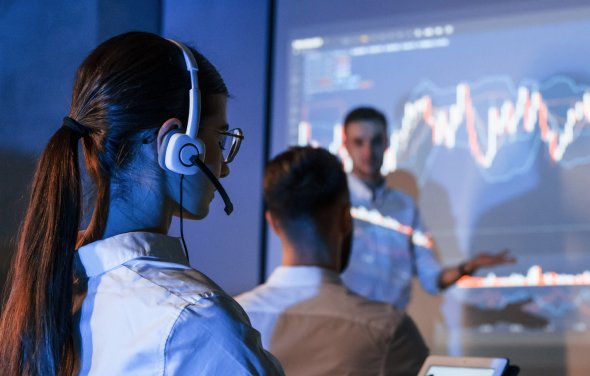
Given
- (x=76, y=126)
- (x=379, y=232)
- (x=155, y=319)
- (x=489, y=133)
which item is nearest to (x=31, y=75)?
(x=379, y=232)

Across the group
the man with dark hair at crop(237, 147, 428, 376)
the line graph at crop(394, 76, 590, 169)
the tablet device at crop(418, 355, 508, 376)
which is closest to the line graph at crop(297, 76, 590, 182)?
the line graph at crop(394, 76, 590, 169)

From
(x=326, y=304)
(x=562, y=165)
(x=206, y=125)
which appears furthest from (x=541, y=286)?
(x=206, y=125)

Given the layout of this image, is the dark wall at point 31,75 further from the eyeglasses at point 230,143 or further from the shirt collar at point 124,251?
the shirt collar at point 124,251

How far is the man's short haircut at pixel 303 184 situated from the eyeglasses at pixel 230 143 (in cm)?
86

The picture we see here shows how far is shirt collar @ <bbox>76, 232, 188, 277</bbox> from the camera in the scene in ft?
3.53

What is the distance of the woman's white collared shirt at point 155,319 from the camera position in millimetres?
971

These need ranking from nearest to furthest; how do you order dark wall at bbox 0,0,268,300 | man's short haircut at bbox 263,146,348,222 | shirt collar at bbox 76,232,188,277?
1. shirt collar at bbox 76,232,188,277
2. man's short haircut at bbox 263,146,348,222
3. dark wall at bbox 0,0,268,300

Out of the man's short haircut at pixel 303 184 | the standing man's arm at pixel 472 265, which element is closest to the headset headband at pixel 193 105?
the man's short haircut at pixel 303 184

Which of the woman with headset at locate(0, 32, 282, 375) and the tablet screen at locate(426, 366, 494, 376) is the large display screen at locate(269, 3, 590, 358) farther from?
the woman with headset at locate(0, 32, 282, 375)

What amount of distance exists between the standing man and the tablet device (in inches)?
84.9

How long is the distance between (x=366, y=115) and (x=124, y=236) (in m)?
2.83

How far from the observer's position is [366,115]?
385 centimetres

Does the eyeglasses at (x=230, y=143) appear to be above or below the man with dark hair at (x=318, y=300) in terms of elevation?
above

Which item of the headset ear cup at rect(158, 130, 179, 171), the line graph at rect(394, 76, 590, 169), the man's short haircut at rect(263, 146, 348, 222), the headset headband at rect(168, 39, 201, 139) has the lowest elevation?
the man's short haircut at rect(263, 146, 348, 222)
